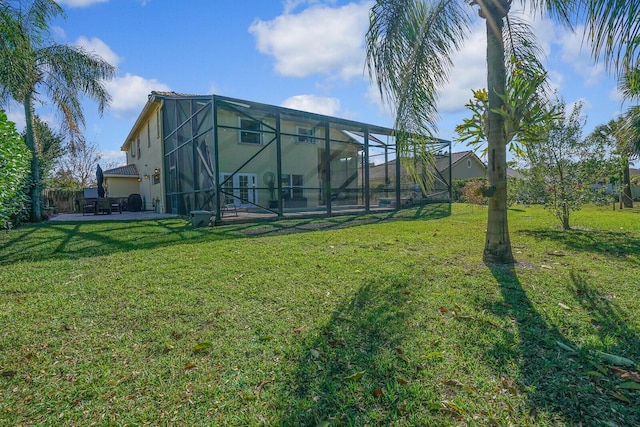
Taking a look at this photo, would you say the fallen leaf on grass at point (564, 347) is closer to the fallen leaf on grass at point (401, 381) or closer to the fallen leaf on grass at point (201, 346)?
the fallen leaf on grass at point (401, 381)

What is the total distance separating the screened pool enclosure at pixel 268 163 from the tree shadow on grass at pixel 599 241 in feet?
12.4

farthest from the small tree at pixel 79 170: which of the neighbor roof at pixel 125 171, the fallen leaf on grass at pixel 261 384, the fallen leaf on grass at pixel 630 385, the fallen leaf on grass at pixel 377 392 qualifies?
the fallen leaf on grass at pixel 630 385

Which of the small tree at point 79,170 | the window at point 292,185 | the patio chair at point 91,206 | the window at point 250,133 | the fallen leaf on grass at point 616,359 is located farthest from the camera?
the small tree at point 79,170

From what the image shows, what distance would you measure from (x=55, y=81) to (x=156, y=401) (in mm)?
13629

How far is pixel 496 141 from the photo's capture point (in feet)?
14.1

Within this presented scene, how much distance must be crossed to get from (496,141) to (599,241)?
12.0 feet

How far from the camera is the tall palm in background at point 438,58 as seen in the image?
169 inches

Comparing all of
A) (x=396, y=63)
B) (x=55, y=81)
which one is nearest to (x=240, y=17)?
(x=396, y=63)

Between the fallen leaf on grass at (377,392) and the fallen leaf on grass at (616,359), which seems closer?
the fallen leaf on grass at (377,392)

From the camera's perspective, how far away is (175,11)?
25.7 ft

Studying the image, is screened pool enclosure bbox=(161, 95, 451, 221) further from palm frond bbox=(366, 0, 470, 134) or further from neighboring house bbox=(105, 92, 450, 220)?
palm frond bbox=(366, 0, 470, 134)

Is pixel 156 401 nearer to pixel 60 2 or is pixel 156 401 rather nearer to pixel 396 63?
pixel 396 63

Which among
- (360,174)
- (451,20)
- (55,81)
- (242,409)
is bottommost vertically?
(242,409)

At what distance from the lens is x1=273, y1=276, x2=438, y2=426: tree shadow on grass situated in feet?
5.23
